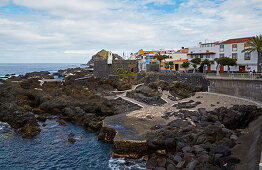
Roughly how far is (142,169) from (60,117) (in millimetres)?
19215

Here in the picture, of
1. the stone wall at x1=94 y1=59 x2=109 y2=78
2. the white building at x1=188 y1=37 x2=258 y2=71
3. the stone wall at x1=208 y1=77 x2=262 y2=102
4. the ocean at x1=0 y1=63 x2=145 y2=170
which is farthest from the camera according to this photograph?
the stone wall at x1=94 y1=59 x2=109 y2=78

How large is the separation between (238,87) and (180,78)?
518 inches

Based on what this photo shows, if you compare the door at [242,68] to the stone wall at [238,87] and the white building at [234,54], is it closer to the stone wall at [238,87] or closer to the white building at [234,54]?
the white building at [234,54]

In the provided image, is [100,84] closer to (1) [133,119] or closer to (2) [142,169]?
(1) [133,119]

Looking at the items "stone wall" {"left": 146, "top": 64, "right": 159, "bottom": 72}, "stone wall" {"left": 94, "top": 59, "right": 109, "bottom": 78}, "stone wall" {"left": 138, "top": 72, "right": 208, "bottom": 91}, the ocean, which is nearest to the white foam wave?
the ocean

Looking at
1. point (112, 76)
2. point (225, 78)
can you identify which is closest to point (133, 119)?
point (225, 78)

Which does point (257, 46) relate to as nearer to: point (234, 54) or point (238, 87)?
point (234, 54)

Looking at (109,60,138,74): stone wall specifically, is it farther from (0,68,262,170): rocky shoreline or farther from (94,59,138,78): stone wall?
(0,68,262,170): rocky shoreline

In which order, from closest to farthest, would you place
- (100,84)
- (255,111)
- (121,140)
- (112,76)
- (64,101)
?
(121,140), (255,111), (64,101), (100,84), (112,76)

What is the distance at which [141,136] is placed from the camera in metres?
21.1

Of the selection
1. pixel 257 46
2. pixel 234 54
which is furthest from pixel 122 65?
pixel 257 46

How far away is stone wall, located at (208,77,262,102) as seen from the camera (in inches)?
1164

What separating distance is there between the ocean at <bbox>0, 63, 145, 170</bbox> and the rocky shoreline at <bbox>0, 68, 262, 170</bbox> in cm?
97

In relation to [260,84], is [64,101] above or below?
below
